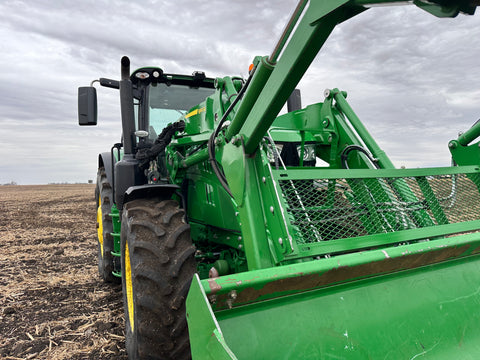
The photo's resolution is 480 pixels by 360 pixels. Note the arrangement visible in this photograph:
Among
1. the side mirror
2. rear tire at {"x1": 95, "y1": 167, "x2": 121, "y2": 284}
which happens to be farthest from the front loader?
rear tire at {"x1": 95, "y1": 167, "x2": 121, "y2": 284}

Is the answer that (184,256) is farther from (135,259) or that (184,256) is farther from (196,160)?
(196,160)

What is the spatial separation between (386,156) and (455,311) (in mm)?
1459

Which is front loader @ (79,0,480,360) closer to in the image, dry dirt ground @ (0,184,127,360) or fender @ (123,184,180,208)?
fender @ (123,184,180,208)

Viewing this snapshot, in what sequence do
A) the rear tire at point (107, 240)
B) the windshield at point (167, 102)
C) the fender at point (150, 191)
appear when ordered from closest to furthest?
1. the fender at point (150, 191)
2. the windshield at point (167, 102)
3. the rear tire at point (107, 240)

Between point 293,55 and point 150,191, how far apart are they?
5.87ft

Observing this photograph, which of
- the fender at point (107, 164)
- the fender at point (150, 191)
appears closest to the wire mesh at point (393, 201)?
the fender at point (150, 191)

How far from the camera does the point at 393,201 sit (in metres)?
2.95

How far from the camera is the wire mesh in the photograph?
2768 millimetres

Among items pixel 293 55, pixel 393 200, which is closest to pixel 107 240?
pixel 393 200

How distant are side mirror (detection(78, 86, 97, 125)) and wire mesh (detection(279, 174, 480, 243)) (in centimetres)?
227

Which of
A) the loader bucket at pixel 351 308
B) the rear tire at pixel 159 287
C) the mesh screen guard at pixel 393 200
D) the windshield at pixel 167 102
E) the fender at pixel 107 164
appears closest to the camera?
the loader bucket at pixel 351 308

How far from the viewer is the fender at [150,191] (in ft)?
10.2

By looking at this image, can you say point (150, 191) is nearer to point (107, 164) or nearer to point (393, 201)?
point (393, 201)

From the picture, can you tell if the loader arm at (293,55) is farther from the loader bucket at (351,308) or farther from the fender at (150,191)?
the fender at (150,191)
